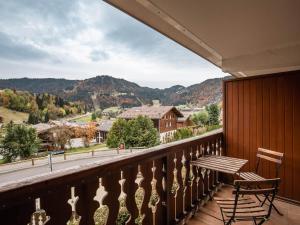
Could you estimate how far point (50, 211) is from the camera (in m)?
1.21

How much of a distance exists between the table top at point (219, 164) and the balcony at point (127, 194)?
5.4 inches

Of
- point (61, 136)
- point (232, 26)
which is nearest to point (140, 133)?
point (61, 136)

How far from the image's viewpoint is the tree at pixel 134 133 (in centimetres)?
1891

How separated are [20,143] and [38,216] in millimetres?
10653

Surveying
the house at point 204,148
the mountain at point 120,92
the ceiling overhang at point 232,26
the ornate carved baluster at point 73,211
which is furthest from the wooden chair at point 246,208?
the mountain at point 120,92

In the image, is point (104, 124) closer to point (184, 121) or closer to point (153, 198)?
point (184, 121)

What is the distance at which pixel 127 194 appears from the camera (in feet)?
5.81

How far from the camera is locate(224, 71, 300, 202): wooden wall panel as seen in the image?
314cm

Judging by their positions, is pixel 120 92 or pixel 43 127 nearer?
pixel 43 127

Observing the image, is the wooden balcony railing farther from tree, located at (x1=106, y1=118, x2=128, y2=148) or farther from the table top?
tree, located at (x1=106, y1=118, x2=128, y2=148)

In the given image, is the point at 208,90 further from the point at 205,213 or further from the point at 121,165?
the point at 121,165

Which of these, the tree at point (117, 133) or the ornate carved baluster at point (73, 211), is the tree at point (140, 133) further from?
the ornate carved baluster at point (73, 211)

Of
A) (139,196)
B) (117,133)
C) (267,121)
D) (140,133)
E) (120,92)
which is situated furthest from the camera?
(140,133)

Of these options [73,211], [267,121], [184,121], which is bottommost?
[184,121]
